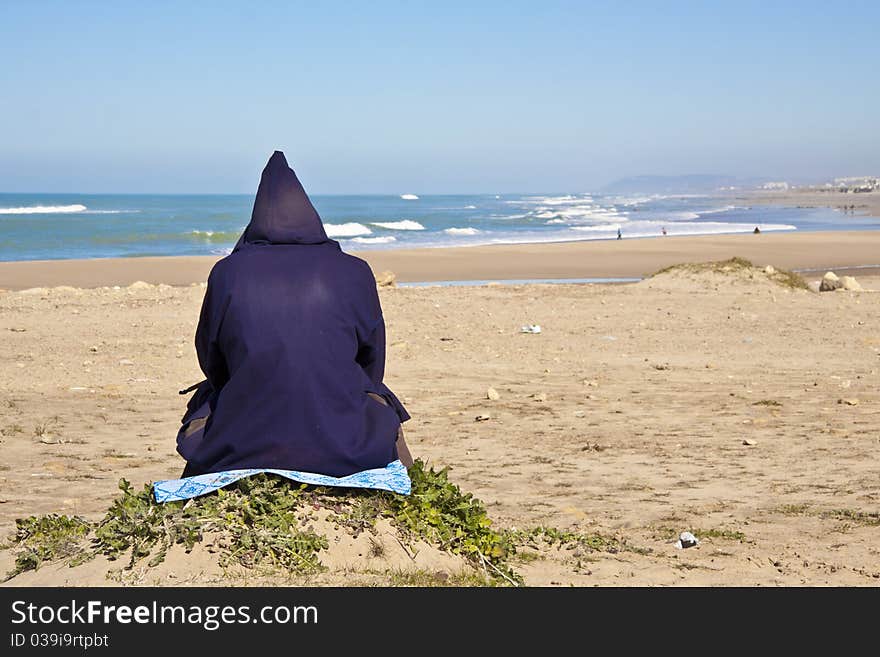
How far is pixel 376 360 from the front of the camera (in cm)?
468

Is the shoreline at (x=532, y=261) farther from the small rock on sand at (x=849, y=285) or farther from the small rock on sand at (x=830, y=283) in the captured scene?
the small rock on sand at (x=849, y=285)

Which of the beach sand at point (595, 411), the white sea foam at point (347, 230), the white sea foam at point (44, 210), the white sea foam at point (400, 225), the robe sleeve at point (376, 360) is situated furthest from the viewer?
the white sea foam at point (44, 210)

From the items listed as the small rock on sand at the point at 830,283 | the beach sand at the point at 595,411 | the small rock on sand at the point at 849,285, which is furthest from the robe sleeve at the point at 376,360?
the small rock on sand at the point at 830,283

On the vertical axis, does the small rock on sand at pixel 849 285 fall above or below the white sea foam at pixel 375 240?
below

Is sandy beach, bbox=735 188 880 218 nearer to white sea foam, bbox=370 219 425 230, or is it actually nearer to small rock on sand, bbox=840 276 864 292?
white sea foam, bbox=370 219 425 230

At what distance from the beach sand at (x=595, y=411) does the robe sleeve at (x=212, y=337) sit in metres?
0.89

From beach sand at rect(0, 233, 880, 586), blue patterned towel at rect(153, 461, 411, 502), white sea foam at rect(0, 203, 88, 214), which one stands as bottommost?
beach sand at rect(0, 233, 880, 586)

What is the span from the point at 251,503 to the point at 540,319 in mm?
11071

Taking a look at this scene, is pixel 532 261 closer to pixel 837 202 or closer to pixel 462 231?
pixel 462 231

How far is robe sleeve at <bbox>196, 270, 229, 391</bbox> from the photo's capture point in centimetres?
441

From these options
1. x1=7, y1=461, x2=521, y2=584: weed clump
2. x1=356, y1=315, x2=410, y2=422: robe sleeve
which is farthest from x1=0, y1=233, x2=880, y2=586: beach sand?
x1=356, y1=315, x2=410, y2=422: robe sleeve

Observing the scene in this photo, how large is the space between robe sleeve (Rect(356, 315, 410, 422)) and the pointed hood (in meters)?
0.48

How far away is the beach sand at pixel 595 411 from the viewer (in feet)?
19.1

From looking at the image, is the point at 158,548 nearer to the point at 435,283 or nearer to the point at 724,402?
the point at 724,402
